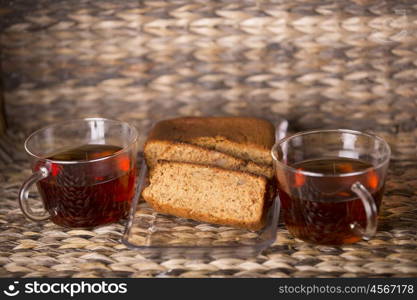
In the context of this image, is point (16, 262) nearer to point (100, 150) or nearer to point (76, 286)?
point (76, 286)

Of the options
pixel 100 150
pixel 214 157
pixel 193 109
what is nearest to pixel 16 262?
pixel 100 150

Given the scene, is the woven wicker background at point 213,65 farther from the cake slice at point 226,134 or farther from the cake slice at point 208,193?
the cake slice at point 208,193

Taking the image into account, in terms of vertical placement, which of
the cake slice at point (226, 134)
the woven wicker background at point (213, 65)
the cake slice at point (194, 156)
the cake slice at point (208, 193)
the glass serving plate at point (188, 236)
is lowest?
the glass serving plate at point (188, 236)

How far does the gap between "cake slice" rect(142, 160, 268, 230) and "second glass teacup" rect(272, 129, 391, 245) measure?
1.8 inches

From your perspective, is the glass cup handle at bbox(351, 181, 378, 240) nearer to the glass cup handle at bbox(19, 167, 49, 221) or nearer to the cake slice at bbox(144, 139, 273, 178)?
the cake slice at bbox(144, 139, 273, 178)

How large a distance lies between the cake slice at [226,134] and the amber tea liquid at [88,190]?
0.11 meters

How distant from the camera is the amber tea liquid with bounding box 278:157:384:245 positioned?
0.94m

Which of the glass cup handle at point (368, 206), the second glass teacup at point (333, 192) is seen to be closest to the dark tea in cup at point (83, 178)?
the second glass teacup at point (333, 192)

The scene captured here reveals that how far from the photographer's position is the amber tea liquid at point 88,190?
102 centimetres

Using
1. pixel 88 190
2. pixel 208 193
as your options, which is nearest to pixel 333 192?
pixel 208 193

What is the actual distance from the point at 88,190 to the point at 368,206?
15.8 inches

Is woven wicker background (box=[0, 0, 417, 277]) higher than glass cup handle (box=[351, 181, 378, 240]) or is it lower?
higher

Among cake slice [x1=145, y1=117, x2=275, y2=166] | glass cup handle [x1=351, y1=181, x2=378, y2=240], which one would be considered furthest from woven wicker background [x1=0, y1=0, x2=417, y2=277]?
glass cup handle [x1=351, y1=181, x2=378, y2=240]

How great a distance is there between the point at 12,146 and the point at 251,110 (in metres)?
0.45
